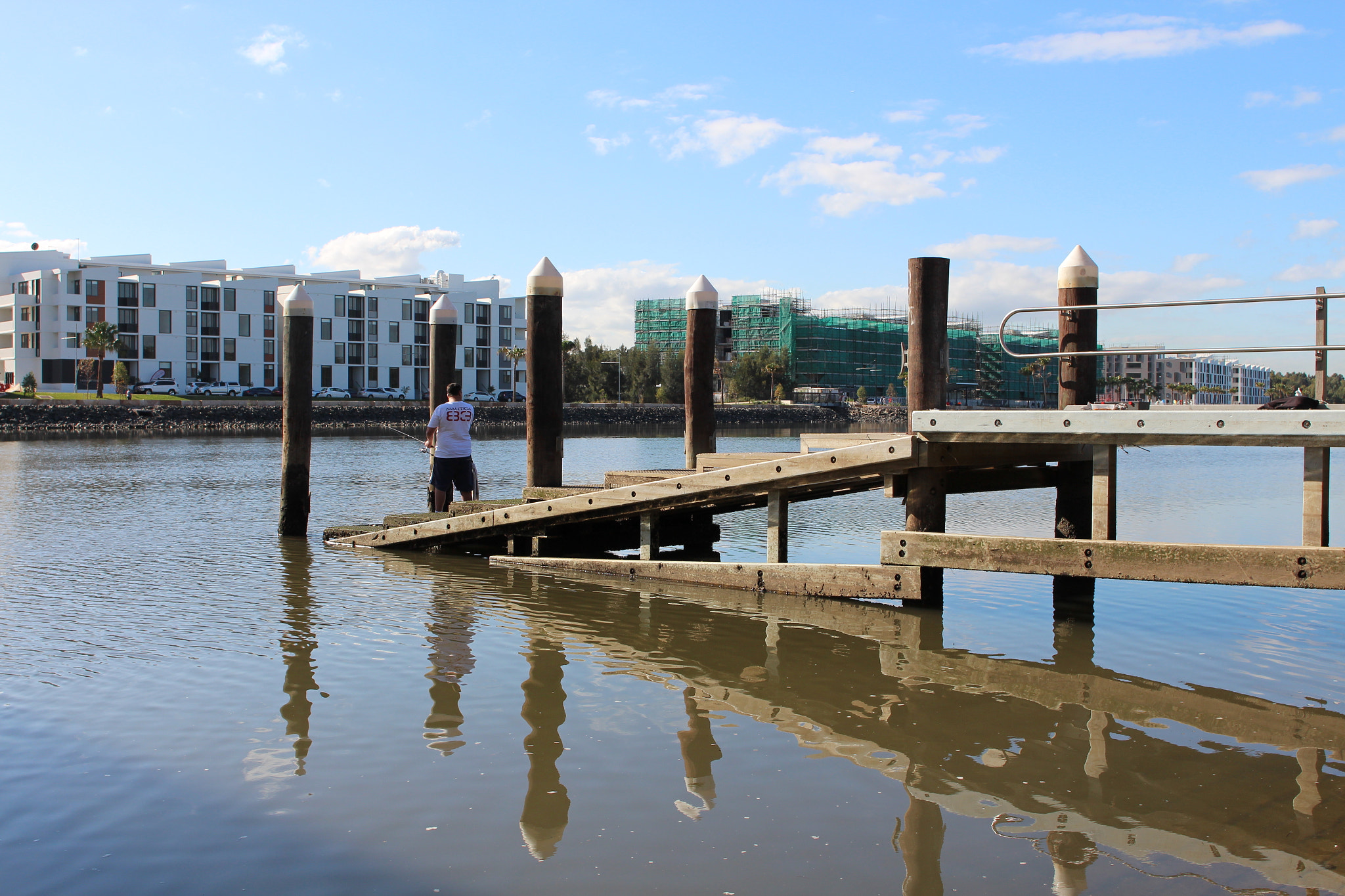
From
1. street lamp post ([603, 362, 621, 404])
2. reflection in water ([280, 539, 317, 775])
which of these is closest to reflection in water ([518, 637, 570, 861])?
reflection in water ([280, 539, 317, 775])

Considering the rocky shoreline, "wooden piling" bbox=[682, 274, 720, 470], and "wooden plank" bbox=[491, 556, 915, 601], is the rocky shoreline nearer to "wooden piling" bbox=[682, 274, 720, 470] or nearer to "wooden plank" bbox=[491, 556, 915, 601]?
"wooden piling" bbox=[682, 274, 720, 470]

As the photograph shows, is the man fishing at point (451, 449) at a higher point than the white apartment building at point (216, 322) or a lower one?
lower

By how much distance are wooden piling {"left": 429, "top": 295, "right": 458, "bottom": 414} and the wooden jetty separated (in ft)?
9.94

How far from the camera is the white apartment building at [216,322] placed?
3329 inches

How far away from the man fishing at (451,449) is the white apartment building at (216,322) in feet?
230

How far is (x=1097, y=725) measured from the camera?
664 centimetres

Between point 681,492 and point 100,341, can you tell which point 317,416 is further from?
point 681,492

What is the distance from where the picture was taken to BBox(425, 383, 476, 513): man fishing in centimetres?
1355

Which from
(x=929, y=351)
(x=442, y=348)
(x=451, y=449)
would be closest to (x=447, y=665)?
(x=929, y=351)

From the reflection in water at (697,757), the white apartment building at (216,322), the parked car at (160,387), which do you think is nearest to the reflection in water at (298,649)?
the reflection in water at (697,757)

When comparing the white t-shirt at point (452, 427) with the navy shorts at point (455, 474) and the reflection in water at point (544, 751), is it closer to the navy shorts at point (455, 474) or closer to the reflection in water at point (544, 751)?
the navy shorts at point (455, 474)

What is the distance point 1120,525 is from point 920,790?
46.7 feet

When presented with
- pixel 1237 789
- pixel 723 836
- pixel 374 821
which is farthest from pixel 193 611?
pixel 1237 789

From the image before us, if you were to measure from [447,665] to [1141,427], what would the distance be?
17.9ft
